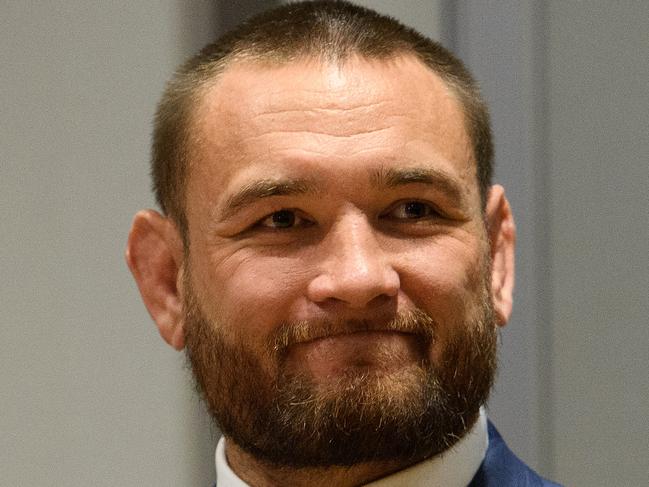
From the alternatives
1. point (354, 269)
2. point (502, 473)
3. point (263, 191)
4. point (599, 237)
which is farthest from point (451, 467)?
point (599, 237)

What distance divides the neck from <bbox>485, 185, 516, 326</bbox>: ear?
288 millimetres

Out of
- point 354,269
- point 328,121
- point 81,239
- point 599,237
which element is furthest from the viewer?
point 81,239

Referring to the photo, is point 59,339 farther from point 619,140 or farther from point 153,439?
point 619,140

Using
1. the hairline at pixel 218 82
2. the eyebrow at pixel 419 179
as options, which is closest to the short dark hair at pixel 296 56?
the hairline at pixel 218 82

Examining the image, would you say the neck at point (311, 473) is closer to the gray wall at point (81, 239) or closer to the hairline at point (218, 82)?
the hairline at point (218, 82)

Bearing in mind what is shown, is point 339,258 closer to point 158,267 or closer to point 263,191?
point 263,191

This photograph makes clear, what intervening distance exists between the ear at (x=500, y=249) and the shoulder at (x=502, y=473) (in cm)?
19

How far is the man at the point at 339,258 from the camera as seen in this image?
1.47 m

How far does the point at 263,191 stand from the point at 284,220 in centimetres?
5

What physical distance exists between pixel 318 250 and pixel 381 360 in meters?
0.16

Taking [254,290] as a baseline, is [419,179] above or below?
above

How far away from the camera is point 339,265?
4.75 feet

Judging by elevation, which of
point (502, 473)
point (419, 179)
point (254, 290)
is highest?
point (419, 179)

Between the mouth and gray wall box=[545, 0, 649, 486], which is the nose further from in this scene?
gray wall box=[545, 0, 649, 486]
